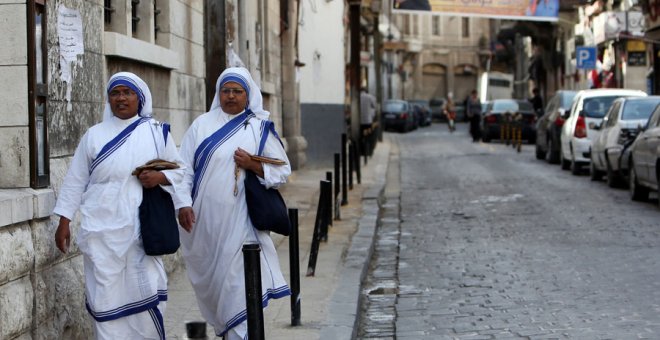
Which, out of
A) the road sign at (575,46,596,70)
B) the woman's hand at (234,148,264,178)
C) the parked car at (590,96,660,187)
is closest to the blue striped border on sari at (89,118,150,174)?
the woman's hand at (234,148,264,178)

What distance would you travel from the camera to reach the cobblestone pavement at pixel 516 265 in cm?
891

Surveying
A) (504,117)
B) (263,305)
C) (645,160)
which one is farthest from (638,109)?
(504,117)

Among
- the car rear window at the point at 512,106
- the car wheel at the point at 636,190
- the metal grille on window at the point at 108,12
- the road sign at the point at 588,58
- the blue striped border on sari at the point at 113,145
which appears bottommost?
the car wheel at the point at 636,190

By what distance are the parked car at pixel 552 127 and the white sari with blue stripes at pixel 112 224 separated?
21311 mm

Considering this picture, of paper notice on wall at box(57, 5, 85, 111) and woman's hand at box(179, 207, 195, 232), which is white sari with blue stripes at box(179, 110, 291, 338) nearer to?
woman's hand at box(179, 207, 195, 232)

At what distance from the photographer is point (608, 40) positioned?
39.8m

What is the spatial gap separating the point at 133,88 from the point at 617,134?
49.8ft

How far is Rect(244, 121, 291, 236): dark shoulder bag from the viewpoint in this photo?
7020 mm

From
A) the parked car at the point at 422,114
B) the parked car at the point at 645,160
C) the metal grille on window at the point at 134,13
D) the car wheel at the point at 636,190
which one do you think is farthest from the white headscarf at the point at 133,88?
the parked car at the point at 422,114

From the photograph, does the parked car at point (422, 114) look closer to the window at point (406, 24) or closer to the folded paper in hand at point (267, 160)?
the window at point (406, 24)

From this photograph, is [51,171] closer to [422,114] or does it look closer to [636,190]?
[636,190]

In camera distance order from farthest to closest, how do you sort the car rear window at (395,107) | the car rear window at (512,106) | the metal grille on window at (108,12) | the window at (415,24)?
the window at (415,24) < the car rear window at (395,107) < the car rear window at (512,106) < the metal grille on window at (108,12)

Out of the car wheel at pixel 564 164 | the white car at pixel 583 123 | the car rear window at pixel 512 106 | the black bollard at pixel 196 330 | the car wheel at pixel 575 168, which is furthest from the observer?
the car rear window at pixel 512 106

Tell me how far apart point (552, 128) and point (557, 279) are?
18.1 meters
